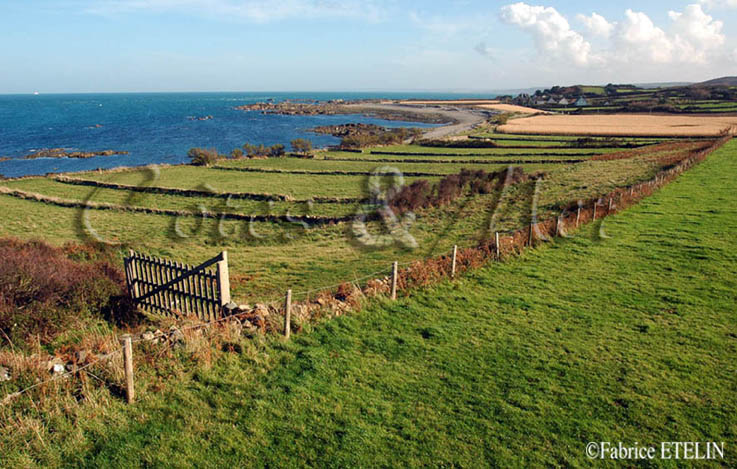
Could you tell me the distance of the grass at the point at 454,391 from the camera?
639 centimetres

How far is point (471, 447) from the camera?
661 cm

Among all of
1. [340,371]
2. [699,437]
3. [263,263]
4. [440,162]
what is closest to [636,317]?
[699,437]

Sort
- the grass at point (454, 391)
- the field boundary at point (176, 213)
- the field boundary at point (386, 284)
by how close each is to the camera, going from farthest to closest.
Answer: the field boundary at point (176, 213) < the field boundary at point (386, 284) < the grass at point (454, 391)

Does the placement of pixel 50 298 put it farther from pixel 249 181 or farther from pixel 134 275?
pixel 249 181

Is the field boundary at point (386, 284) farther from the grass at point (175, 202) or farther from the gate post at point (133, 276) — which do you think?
the grass at point (175, 202)

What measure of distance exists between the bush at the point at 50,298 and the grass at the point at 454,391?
360cm

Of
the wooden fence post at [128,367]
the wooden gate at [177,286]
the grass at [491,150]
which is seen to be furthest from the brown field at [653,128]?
the wooden fence post at [128,367]

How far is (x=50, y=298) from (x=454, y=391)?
30.5 ft

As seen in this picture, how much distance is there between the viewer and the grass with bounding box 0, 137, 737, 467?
21.0 feet

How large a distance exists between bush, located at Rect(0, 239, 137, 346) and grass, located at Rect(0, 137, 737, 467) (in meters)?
3.60

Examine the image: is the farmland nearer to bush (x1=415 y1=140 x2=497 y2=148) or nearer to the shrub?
the shrub

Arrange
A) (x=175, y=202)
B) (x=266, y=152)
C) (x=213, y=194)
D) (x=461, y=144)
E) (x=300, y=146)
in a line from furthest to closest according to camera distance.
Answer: (x=461, y=144)
(x=300, y=146)
(x=266, y=152)
(x=213, y=194)
(x=175, y=202)

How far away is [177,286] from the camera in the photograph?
457 inches

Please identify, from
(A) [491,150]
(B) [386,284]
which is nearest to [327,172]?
(A) [491,150]
